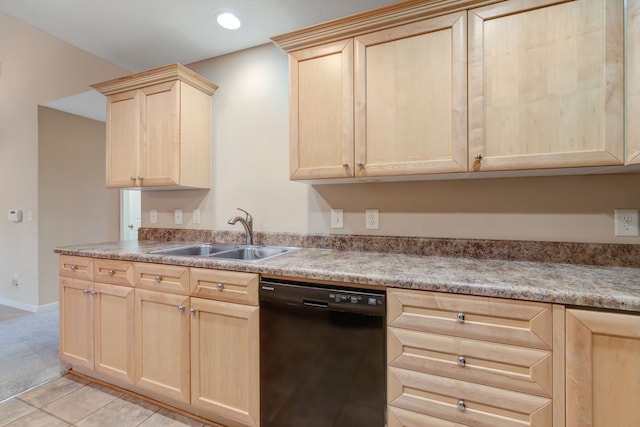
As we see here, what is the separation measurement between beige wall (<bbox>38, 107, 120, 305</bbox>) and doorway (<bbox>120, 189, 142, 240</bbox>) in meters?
0.09

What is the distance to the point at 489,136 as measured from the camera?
4.42 feet

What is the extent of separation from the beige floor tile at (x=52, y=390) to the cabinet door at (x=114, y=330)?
0.26m

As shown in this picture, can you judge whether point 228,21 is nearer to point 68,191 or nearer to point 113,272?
point 113,272

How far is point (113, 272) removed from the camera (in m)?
1.82

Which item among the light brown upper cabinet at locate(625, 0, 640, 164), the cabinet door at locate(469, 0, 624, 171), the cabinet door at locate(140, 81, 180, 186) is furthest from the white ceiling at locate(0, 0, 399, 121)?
the light brown upper cabinet at locate(625, 0, 640, 164)

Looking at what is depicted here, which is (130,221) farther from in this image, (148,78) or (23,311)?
(148,78)

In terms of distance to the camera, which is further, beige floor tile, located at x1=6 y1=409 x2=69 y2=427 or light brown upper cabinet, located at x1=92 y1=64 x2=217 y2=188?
light brown upper cabinet, located at x1=92 y1=64 x2=217 y2=188

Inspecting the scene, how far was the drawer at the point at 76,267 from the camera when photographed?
6.30 feet

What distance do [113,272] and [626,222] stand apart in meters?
2.79

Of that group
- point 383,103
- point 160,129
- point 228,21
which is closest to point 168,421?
point 160,129

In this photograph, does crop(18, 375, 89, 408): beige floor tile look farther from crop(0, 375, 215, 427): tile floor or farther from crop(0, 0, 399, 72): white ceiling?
crop(0, 0, 399, 72): white ceiling

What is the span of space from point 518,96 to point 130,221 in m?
4.83

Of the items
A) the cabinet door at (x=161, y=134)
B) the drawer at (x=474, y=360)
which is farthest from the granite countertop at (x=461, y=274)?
the cabinet door at (x=161, y=134)

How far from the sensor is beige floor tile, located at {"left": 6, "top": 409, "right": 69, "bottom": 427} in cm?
161
